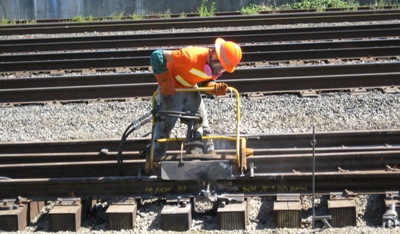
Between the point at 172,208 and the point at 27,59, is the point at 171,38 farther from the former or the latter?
the point at 172,208

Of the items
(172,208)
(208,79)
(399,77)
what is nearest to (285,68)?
(399,77)

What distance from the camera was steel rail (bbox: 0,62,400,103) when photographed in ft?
42.0

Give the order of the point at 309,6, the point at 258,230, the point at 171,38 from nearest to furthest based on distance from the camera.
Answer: the point at 258,230 → the point at 171,38 → the point at 309,6

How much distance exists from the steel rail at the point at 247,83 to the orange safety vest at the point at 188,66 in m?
4.28

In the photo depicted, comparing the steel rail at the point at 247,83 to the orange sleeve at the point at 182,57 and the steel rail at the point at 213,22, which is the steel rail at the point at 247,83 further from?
the steel rail at the point at 213,22

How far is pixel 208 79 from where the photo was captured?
28.6 feet

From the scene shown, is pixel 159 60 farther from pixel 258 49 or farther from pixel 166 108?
pixel 258 49

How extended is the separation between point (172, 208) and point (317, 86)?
549cm

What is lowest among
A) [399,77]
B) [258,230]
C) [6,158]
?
[258,230]

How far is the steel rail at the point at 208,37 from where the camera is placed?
16.6 meters

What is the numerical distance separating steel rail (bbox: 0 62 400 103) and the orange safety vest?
4276 millimetres

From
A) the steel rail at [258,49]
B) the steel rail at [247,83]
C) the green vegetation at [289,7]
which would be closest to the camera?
the steel rail at [247,83]

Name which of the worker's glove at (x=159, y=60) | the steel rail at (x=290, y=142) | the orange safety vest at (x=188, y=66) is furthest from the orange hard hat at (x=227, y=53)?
the steel rail at (x=290, y=142)

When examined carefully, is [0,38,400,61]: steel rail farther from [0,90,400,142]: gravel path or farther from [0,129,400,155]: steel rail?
[0,129,400,155]: steel rail
